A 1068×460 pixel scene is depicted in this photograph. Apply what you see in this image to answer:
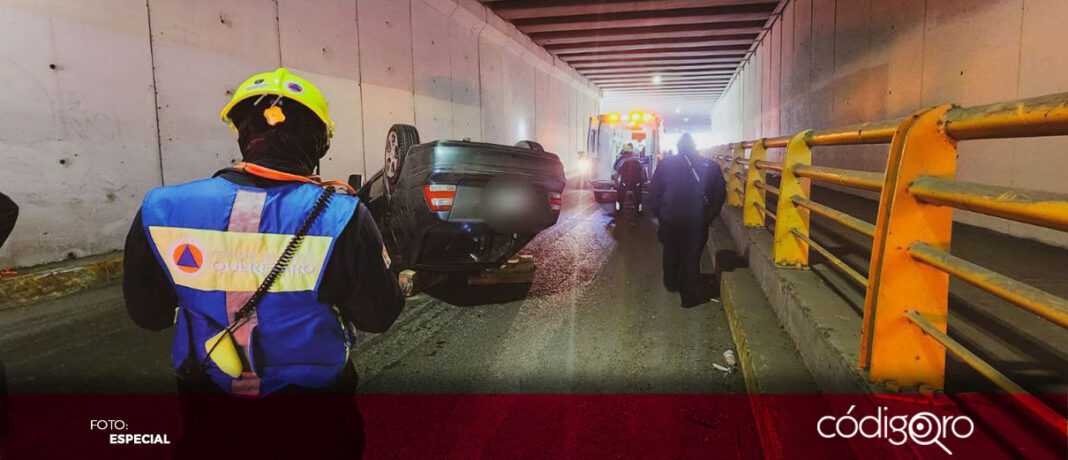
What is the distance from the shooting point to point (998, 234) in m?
5.62

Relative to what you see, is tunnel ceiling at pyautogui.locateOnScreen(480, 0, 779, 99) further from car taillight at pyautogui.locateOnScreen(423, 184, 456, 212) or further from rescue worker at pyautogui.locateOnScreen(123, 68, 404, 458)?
rescue worker at pyautogui.locateOnScreen(123, 68, 404, 458)

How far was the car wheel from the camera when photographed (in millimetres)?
6042

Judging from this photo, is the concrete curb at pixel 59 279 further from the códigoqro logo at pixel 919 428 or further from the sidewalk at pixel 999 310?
the sidewalk at pixel 999 310

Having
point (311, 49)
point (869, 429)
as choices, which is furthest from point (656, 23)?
point (869, 429)

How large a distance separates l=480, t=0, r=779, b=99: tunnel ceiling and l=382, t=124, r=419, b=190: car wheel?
10.2m

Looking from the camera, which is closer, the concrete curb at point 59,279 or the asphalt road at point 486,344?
the asphalt road at point 486,344

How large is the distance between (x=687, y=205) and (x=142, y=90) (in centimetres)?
704

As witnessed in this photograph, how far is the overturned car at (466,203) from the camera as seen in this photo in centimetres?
487

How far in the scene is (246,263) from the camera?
1.47m

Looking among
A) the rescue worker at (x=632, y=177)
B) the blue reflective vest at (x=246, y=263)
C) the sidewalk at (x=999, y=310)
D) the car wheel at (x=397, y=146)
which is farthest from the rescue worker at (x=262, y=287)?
the rescue worker at (x=632, y=177)

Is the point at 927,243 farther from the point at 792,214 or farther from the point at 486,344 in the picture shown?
the point at 486,344

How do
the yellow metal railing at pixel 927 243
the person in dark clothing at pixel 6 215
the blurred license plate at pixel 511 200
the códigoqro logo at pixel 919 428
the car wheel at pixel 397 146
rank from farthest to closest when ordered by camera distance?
the car wheel at pixel 397 146 < the blurred license plate at pixel 511 200 < the person in dark clothing at pixel 6 215 < the códigoqro logo at pixel 919 428 < the yellow metal railing at pixel 927 243

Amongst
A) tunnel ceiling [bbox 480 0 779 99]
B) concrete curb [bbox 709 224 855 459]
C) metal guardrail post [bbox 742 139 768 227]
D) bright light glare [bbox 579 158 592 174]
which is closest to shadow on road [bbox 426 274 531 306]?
concrete curb [bbox 709 224 855 459]

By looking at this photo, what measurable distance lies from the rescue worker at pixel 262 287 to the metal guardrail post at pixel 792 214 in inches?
136
